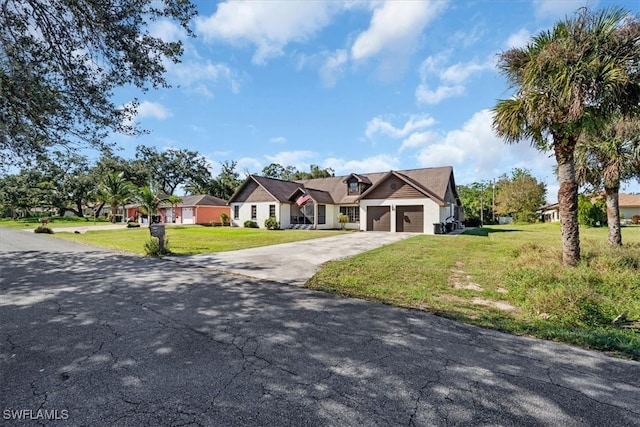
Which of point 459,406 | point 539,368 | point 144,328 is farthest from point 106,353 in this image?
point 539,368

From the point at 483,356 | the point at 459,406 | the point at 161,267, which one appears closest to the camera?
the point at 459,406

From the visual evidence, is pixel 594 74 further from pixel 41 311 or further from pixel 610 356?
pixel 41 311

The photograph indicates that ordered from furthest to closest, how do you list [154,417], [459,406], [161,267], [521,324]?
1. [161,267]
2. [521,324]
3. [459,406]
4. [154,417]

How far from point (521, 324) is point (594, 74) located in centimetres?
708

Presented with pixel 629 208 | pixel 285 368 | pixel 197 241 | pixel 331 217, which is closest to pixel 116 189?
pixel 331 217

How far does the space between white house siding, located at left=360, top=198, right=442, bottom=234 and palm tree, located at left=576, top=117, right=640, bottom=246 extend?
10.7 meters

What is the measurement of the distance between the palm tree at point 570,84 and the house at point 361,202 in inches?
549

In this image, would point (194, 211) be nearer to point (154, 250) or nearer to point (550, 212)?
point (154, 250)

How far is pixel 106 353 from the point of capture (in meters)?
3.53

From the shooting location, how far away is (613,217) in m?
11.8

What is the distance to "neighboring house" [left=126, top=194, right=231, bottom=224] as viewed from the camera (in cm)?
3797

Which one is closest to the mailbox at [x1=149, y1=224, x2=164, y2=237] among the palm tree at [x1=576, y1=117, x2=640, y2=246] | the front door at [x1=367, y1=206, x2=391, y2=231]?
the palm tree at [x1=576, y1=117, x2=640, y2=246]

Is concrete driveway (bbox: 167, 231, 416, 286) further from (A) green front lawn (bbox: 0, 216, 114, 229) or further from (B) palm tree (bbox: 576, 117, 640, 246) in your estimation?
(A) green front lawn (bbox: 0, 216, 114, 229)

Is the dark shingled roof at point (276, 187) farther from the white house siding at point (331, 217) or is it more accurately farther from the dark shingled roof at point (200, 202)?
the dark shingled roof at point (200, 202)
